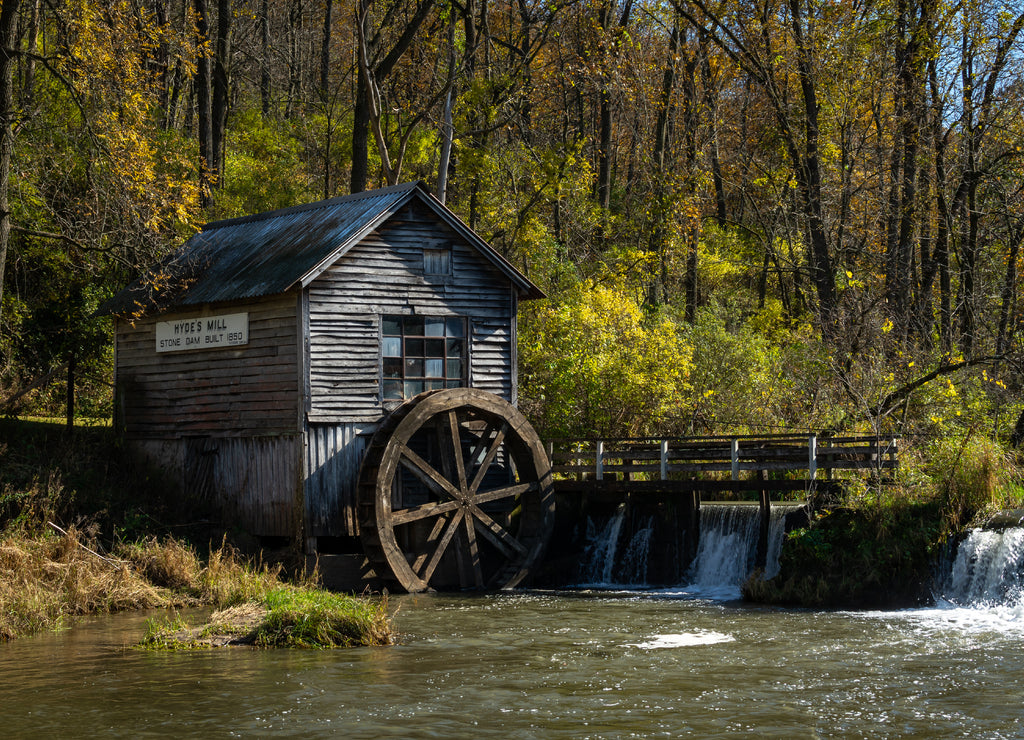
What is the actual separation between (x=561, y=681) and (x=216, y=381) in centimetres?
1088

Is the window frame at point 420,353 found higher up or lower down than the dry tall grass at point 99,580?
higher up

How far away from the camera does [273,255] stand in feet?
68.3

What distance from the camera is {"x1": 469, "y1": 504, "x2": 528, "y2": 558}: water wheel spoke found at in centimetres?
2094

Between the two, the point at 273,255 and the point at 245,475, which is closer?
the point at 245,475

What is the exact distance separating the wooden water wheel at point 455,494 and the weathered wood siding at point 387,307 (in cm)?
78

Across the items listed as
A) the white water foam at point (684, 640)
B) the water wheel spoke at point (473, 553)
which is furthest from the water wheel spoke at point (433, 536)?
the white water foam at point (684, 640)

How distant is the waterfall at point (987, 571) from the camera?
53.2ft

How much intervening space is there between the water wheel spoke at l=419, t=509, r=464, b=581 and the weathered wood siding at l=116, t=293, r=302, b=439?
3.06 m

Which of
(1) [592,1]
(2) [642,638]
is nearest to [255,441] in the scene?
(2) [642,638]

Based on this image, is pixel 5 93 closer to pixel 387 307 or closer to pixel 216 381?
pixel 216 381

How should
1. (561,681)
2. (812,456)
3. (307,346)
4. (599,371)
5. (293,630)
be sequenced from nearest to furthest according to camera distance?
1. (561,681)
2. (293,630)
3. (812,456)
4. (307,346)
5. (599,371)

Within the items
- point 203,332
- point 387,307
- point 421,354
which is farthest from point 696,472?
point 203,332

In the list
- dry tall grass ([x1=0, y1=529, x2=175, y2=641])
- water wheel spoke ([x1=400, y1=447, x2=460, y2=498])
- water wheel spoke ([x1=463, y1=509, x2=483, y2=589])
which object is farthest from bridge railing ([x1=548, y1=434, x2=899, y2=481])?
dry tall grass ([x1=0, y1=529, x2=175, y2=641])

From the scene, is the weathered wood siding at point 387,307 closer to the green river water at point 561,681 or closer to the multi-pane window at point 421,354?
the multi-pane window at point 421,354
